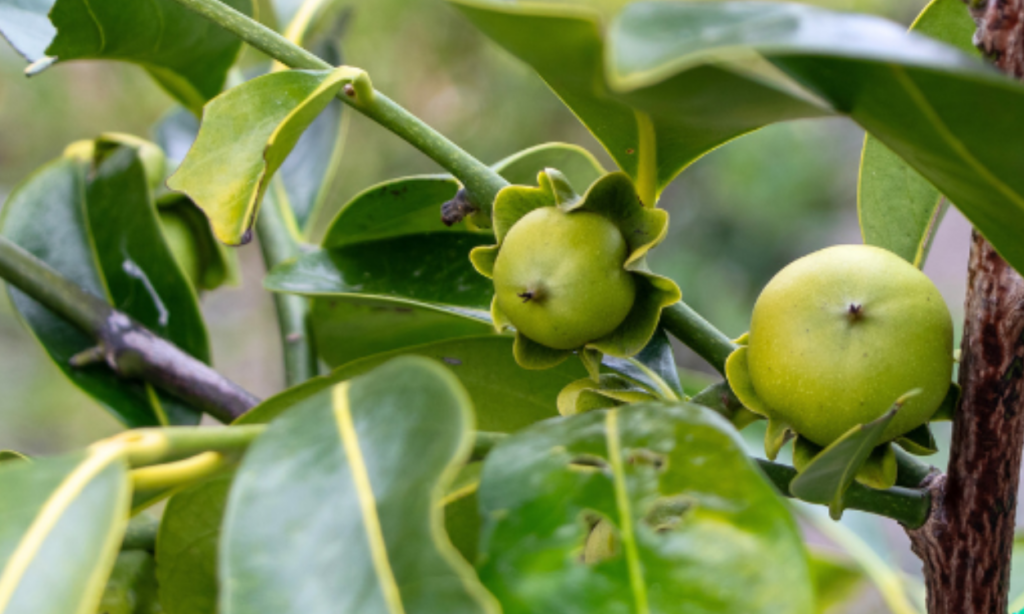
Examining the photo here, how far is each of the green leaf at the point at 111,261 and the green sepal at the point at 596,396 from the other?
31 cm

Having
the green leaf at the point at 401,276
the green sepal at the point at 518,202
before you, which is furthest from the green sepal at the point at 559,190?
the green leaf at the point at 401,276

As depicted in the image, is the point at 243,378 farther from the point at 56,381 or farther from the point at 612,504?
the point at 612,504

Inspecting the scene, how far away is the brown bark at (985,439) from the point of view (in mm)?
288

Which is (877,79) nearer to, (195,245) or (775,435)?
(775,435)

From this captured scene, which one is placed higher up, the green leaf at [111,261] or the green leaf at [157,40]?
the green leaf at [157,40]

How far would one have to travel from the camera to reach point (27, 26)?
1.63 feet

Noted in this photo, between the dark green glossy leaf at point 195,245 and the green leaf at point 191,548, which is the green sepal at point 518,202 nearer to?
the green leaf at point 191,548

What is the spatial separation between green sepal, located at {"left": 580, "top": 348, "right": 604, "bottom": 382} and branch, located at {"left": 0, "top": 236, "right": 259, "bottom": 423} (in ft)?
0.84

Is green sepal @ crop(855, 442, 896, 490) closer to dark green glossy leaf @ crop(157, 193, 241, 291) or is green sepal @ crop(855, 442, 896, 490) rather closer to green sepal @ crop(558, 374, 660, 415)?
green sepal @ crop(558, 374, 660, 415)

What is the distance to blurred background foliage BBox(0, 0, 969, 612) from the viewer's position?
2516 mm

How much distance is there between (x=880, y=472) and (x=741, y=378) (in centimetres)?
7

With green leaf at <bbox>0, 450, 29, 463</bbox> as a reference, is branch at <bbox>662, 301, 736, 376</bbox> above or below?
above

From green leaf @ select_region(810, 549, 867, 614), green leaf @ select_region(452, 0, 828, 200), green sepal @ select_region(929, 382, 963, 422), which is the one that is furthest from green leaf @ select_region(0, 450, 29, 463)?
green leaf @ select_region(810, 549, 867, 614)

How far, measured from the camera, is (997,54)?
282 mm
